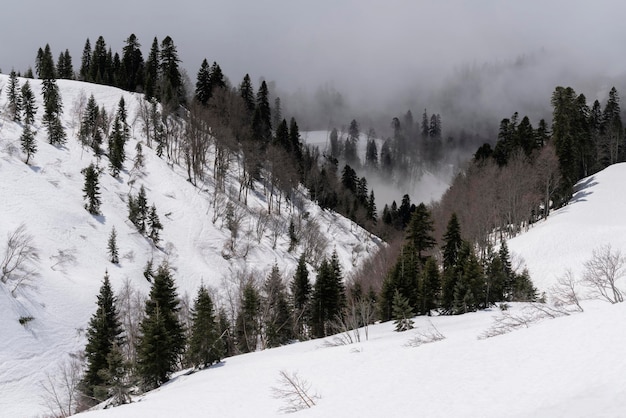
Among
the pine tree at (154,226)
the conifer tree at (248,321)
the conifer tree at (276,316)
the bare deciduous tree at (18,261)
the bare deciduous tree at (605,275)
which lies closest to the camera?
the bare deciduous tree at (605,275)

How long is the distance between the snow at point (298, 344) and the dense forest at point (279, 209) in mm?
2902

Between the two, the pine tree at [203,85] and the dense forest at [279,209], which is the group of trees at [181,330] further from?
the pine tree at [203,85]

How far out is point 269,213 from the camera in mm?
73438

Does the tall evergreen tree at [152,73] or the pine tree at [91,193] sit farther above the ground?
the tall evergreen tree at [152,73]

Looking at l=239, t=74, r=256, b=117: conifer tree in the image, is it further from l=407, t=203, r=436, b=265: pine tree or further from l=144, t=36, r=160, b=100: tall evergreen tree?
l=407, t=203, r=436, b=265: pine tree

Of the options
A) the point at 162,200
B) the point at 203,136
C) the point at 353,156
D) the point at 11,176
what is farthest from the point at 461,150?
the point at 11,176

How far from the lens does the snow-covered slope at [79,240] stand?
113 feet

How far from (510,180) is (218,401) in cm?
5967

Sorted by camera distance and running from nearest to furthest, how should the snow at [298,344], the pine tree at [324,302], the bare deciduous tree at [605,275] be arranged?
the snow at [298,344] < the bare deciduous tree at [605,275] < the pine tree at [324,302]

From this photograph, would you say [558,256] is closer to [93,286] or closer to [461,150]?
[93,286]

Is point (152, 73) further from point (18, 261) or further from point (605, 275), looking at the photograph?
point (605, 275)

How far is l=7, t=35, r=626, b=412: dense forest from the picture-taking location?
32625 millimetres

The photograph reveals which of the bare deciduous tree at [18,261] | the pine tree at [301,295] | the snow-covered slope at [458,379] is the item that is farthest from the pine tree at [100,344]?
the pine tree at [301,295]

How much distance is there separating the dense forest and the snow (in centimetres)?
290
